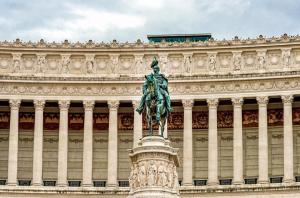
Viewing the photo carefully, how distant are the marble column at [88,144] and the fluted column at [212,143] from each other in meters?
8.03

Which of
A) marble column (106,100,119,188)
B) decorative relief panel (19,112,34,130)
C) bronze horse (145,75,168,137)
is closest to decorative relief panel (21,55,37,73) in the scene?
decorative relief panel (19,112,34,130)

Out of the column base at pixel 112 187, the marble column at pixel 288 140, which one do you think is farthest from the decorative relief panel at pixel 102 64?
the marble column at pixel 288 140

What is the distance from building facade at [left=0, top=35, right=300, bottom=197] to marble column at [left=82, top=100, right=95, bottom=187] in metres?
0.07

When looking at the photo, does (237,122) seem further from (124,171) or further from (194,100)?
(124,171)

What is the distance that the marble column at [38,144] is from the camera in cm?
8125

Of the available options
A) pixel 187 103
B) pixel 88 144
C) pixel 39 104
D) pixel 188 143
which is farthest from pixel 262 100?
pixel 39 104

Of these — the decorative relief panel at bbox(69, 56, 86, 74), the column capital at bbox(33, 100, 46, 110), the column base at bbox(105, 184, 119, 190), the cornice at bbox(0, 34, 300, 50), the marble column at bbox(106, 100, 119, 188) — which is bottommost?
the column base at bbox(105, 184, 119, 190)

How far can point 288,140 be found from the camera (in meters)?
79.8

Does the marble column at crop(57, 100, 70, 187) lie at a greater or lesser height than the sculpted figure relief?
greater

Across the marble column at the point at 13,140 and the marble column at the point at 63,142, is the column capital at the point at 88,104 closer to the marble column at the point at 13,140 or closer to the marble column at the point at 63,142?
the marble column at the point at 63,142

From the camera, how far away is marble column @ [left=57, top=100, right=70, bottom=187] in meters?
81.4

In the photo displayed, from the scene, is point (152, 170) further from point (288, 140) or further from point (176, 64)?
point (176, 64)

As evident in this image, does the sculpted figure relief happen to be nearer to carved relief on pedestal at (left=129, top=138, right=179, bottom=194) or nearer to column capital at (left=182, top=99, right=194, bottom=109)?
carved relief on pedestal at (left=129, top=138, right=179, bottom=194)

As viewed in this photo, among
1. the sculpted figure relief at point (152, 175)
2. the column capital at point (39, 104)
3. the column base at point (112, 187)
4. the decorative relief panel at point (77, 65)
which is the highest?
the decorative relief panel at point (77, 65)
